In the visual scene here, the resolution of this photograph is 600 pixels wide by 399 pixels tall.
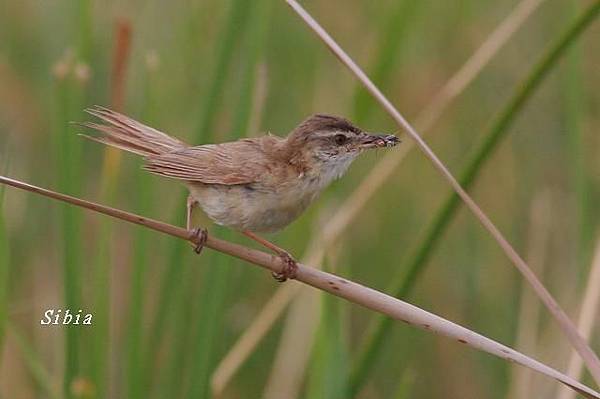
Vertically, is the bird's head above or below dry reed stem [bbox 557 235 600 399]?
above

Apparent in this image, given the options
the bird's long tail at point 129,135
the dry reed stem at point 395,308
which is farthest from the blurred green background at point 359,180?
the dry reed stem at point 395,308

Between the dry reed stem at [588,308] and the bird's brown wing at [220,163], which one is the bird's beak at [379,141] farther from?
the dry reed stem at [588,308]

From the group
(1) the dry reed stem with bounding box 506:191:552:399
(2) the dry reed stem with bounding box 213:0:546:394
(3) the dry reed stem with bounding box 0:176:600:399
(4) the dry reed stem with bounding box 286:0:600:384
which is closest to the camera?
(3) the dry reed stem with bounding box 0:176:600:399

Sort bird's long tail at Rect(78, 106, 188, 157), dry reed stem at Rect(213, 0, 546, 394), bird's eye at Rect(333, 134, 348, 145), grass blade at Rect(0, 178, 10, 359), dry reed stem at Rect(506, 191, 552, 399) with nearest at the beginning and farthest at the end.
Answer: grass blade at Rect(0, 178, 10, 359) → bird's long tail at Rect(78, 106, 188, 157) → bird's eye at Rect(333, 134, 348, 145) → dry reed stem at Rect(213, 0, 546, 394) → dry reed stem at Rect(506, 191, 552, 399)

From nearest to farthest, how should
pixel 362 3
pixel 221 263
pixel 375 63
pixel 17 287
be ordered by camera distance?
pixel 221 263, pixel 375 63, pixel 17 287, pixel 362 3

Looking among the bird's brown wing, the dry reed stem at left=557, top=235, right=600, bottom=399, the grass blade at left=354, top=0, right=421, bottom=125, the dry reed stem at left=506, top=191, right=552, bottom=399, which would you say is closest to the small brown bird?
the bird's brown wing

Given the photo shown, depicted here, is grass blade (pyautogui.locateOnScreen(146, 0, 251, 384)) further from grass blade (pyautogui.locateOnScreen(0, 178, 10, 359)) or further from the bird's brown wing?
grass blade (pyautogui.locateOnScreen(0, 178, 10, 359))

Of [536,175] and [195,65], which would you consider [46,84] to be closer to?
[195,65]

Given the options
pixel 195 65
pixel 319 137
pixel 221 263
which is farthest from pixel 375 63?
pixel 195 65
